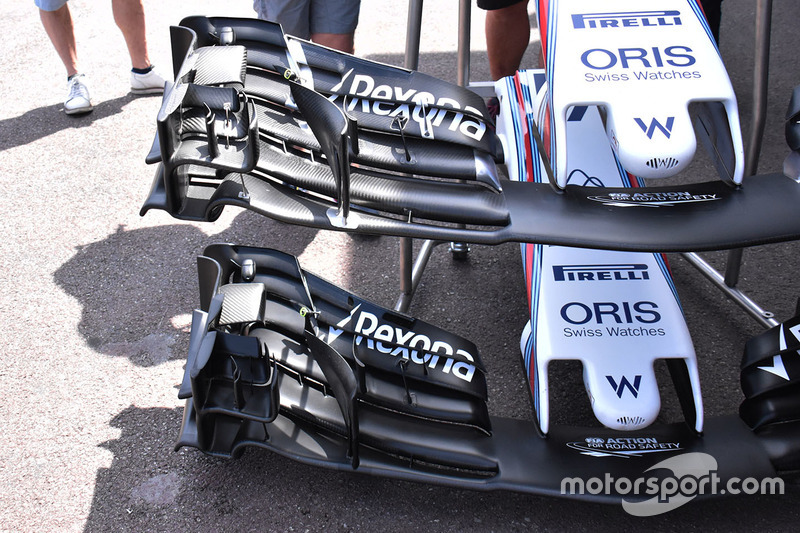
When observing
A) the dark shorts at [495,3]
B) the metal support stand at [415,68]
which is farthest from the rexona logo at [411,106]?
the dark shorts at [495,3]

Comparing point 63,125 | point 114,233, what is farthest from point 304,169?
point 63,125

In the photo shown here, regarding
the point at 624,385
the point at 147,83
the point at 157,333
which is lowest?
the point at 157,333

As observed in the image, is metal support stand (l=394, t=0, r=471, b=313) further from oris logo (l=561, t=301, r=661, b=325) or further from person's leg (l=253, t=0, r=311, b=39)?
person's leg (l=253, t=0, r=311, b=39)

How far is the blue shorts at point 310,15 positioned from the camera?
2266 millimetres

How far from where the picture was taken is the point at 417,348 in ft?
5.19

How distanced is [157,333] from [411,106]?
1.05m

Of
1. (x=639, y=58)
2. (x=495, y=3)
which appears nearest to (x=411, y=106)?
(x=639, y=58)

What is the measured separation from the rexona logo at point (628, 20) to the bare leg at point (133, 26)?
2.26 meters

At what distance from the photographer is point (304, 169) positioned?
1.34m

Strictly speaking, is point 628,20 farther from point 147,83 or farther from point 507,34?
point 147,83

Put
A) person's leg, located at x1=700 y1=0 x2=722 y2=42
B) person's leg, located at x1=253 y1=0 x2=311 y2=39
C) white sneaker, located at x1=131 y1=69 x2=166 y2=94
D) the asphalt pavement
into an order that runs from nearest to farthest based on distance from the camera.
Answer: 1. the asphalt pavement
2. person's leg, located at x1=253 y1=0 x2=311 y2=39
3. person's leg, located at x1=700 y1=0 x2=722 y2=42
4. white sneaker, located at x1=131 y1=69 x2=166 y2=94

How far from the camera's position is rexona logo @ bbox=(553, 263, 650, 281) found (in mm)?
1648

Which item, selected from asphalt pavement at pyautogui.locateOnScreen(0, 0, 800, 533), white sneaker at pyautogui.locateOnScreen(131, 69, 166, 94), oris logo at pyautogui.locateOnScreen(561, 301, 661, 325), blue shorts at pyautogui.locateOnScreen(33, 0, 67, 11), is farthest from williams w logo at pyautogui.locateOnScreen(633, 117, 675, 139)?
blue shorts at pyautogui.locateOnScreen(33, 0, 67, 11)

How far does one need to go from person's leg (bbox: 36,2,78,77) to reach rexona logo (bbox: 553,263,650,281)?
2.44 m
